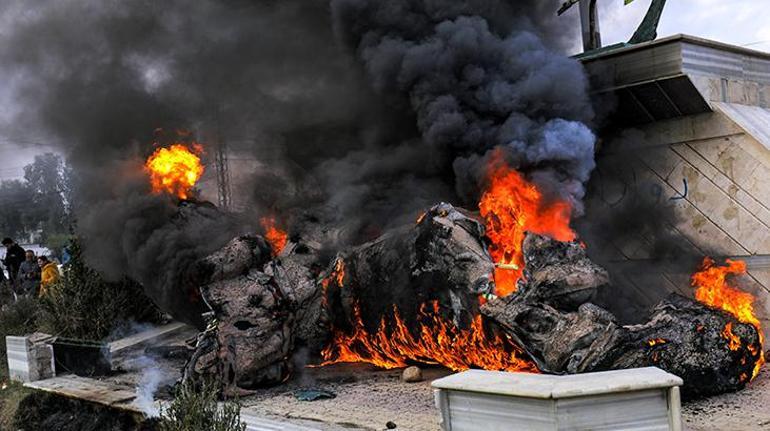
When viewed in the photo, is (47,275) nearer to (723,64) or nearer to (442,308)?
(442,308)

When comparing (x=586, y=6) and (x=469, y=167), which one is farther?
(x=586, y=6)

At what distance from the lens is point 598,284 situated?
22.2 ft

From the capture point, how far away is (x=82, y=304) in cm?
1119

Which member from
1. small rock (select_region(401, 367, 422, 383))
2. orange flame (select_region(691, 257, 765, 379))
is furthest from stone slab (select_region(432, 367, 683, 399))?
orange flame (select_region(691, 257, 765, 379))

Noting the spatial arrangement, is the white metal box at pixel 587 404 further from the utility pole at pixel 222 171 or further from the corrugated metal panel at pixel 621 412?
the utility pole at pixel 222 171

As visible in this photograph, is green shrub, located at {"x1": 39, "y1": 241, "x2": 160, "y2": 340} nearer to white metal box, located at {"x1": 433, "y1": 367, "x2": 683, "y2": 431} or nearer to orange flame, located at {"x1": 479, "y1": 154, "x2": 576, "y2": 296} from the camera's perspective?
orange flame, located at {"x1": 479, "y1": 154, "x2": 576, "y2": 296}

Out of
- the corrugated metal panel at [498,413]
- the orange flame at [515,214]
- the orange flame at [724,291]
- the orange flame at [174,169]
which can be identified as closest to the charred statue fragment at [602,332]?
the orange flame at [515,214]

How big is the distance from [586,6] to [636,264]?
181 inches

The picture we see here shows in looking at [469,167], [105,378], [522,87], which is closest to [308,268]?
[469,167]

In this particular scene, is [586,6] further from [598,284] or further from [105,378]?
[105,378]

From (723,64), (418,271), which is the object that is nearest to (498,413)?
(418,271)

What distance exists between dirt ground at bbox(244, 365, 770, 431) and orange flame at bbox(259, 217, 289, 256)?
269 centimetres

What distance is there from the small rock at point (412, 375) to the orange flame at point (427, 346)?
317 millimetres

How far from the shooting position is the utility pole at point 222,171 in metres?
12.7
